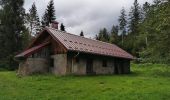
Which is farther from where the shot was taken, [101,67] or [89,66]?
[101,67]

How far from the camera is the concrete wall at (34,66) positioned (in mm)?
30969

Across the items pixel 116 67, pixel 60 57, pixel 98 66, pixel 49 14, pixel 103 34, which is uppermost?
pixel 49 14

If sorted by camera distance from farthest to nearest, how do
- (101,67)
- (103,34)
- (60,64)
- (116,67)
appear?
1. (103,34)
2. (116,67)
3. (101,67)
4. (60,64)

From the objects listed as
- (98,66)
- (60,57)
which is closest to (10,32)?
(98,66)

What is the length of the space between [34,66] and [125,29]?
67.4 meters

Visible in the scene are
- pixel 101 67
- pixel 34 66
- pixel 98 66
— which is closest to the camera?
pixel 34 66

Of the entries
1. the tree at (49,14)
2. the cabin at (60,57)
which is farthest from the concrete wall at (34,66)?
the tree at (49,14)

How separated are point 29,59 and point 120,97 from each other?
55.6 feet

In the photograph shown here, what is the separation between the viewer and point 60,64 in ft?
102

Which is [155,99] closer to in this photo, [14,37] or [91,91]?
[91,91]

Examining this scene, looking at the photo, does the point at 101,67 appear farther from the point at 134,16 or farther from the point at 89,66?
the point at 134,16

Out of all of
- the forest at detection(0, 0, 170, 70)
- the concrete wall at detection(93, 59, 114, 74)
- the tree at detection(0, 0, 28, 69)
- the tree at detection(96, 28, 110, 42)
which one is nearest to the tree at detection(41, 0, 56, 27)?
the forest at detection(0, 0, 170, 70)

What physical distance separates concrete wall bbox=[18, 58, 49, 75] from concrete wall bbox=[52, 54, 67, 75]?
1169 millimetres

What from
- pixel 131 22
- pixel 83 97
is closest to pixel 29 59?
pixel 83 97
